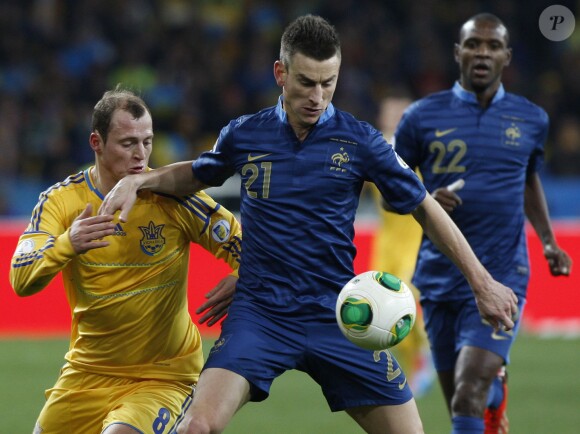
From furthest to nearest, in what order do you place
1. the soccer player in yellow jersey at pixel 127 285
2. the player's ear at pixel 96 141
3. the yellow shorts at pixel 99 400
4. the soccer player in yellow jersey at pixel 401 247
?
the soccer player in yellow jersey at pixel 401 247 → the player's ear at pixel 96 141 → the soccer player in yellow jersey at pixel 127 285 → the yellow shorts at pixel 99 400

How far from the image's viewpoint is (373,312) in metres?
4.52

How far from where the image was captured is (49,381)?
32.0ft

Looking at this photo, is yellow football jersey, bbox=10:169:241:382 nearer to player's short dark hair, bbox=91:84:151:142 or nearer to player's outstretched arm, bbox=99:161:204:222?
player's outstretched arm, bbox=99:161:204:222

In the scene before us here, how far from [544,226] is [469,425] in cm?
141

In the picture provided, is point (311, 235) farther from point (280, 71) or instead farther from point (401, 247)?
point (401, 247)

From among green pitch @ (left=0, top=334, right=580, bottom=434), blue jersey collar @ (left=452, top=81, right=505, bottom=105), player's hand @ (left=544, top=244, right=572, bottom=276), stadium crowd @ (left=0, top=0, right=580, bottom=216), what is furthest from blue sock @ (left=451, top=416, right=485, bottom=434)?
stadium crowd @ (left=0, top=0, right=580, bottom=216)

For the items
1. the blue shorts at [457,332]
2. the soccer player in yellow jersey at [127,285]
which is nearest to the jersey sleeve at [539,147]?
the blue shorts at [457,332]

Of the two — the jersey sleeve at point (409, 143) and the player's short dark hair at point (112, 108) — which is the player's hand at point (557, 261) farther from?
the player's short dark hair at point (112, 108)

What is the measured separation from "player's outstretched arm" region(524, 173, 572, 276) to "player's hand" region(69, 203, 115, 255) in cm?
287

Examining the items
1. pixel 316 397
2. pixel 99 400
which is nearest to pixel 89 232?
pixel 99 400

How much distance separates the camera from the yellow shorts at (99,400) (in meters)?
4.91

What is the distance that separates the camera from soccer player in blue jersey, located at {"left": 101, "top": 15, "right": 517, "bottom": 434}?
15.4ft

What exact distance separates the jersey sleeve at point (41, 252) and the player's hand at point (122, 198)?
211 mm

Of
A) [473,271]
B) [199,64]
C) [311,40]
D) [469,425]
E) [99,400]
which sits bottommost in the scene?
[469,425]
